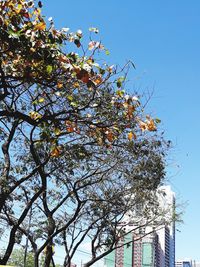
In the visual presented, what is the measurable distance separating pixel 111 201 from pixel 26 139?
4.95 meters

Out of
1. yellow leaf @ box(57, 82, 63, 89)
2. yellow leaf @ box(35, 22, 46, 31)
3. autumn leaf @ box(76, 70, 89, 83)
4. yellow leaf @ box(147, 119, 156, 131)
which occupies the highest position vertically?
yellow leaf @ box(57, 82, 63, 89)

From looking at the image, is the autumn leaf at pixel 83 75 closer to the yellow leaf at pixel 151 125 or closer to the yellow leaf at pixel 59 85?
the yellow leaf at pixel 151 125

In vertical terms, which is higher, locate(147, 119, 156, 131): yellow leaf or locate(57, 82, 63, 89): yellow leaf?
locate(57, 82, 63, 89): yellow leaf

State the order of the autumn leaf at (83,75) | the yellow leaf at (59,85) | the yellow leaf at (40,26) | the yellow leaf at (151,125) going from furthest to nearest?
the yellow leaf at (59,85), the yellow leaf at (151,125), the yellow leaf at (40,26), the autumn leaf at (83,75)

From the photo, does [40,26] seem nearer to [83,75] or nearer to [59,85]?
[83,75]

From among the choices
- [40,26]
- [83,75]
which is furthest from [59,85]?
[83,75]

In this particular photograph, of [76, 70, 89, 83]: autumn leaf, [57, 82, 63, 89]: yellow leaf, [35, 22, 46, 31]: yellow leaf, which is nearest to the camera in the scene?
[76, 70, 89, 83]: autumn leaf

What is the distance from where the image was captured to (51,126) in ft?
26.7

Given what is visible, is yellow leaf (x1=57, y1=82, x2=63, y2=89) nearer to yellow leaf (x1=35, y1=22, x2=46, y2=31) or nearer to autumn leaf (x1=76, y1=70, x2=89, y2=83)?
yellow leaf (x1=35, y1=22, x2=46, y2=31)

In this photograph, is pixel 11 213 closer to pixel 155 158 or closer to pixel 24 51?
pixel 155 158

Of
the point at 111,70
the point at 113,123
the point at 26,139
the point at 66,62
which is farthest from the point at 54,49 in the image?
the point at 26,139

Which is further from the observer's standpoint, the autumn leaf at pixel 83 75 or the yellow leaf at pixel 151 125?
the yellow leaf at pixel 151 125

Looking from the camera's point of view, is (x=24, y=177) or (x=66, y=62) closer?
(x=66, y=62)

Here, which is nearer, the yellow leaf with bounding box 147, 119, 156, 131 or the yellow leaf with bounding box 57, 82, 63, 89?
the yellow leaf with bounding box 147, 119, 156, 131
